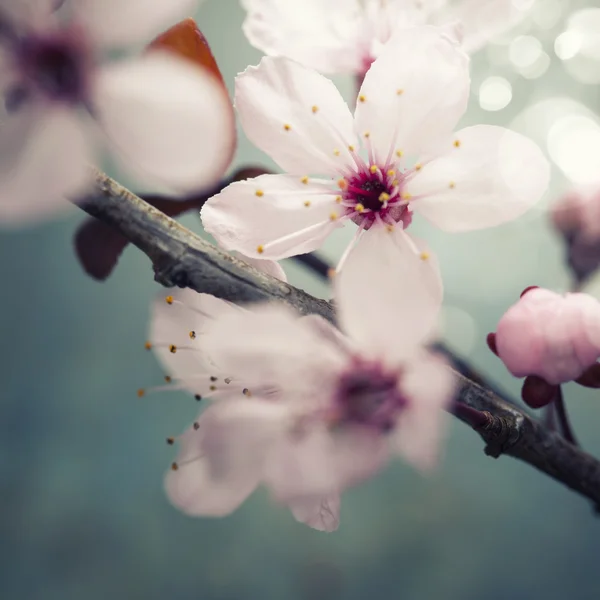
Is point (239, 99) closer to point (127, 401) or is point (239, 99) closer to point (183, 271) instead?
point (183, 271)

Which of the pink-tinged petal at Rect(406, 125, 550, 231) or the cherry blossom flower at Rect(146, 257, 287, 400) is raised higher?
the pink-tinged petal at Rect(406, 125, 550, 231)

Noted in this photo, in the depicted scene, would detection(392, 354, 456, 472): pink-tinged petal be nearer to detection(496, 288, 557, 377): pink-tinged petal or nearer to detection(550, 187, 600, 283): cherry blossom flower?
detection(496, 288, 557, 377): pink-tinged petal

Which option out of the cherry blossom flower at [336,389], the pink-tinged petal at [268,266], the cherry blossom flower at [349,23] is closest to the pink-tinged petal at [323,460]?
the cherry blossom flower at [336,389]

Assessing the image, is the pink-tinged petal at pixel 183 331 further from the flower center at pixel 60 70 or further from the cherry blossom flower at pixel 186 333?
the flower center at pixel 60 70

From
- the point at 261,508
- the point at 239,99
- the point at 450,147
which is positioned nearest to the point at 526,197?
the point at 450,147

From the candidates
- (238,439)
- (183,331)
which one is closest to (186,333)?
(183,331)

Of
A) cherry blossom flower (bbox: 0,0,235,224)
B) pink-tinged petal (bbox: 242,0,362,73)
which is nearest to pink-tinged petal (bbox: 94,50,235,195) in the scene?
cherry blossom flower (bbox: 0,0,235,224)
